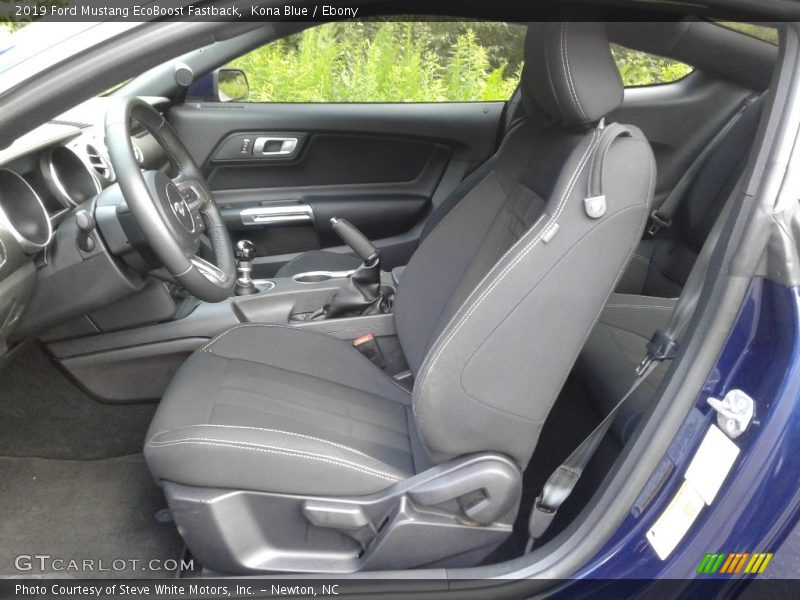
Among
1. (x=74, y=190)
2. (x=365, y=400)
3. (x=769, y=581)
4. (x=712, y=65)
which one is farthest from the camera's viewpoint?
(x=712, y=65)

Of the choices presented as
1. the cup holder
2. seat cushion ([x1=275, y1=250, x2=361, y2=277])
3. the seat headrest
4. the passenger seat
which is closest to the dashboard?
the cup holder

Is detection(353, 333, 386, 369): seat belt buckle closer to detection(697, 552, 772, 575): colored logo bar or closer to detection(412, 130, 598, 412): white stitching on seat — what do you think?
detection(412, 130, 598, 412): white stitching on seat

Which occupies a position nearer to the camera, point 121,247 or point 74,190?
point 121,247

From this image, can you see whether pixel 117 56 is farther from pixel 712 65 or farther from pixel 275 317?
pixel 712 65

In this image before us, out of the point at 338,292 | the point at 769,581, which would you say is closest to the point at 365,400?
the point at 338,292

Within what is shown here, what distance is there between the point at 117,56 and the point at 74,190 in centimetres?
95

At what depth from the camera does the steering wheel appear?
1.51m

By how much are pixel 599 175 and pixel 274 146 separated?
182 cm

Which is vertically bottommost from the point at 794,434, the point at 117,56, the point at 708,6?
the point at 794,434

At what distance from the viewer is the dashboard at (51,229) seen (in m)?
1.53

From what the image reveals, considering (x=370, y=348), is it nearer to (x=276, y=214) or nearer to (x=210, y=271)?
(x=210, y=271)

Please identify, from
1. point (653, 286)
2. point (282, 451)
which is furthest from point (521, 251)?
point (653, 286)

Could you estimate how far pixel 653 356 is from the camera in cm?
131

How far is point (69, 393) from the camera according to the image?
2090 millimetres
